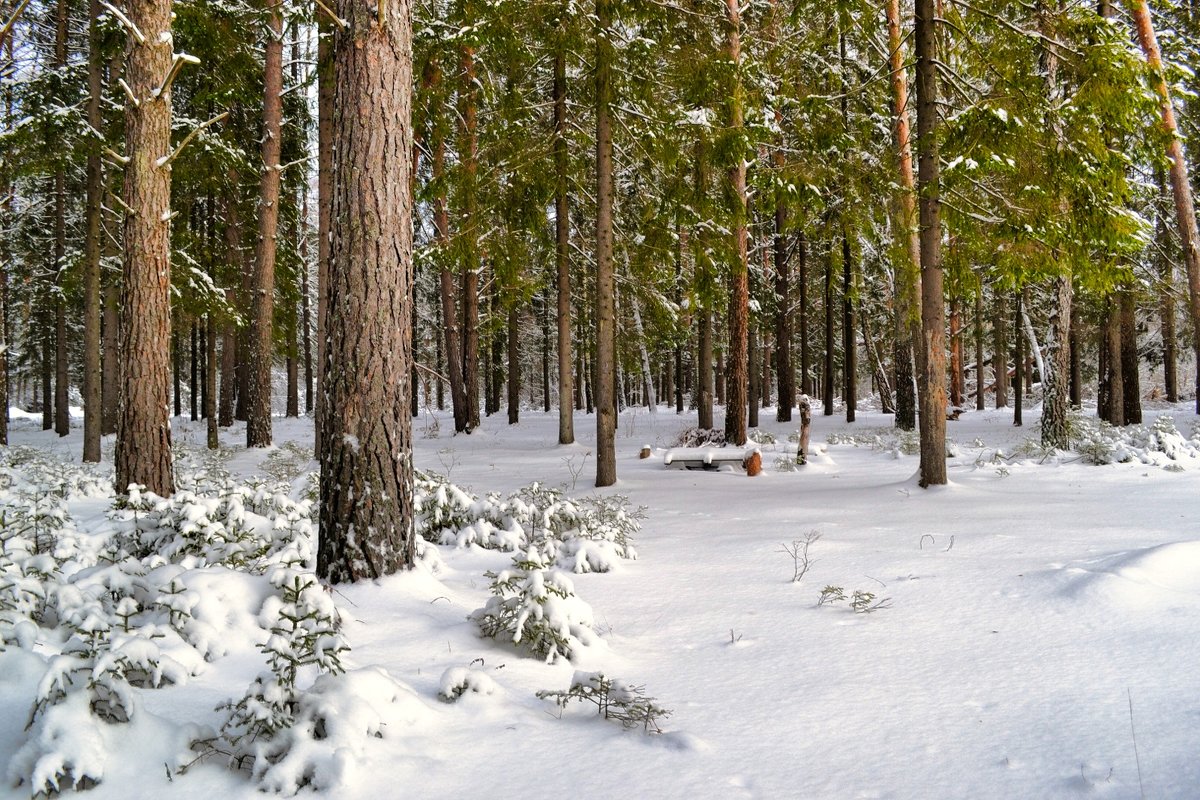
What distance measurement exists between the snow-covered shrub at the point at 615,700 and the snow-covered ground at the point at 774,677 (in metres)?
0.05

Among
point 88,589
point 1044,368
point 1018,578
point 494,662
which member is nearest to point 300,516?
point 88,589

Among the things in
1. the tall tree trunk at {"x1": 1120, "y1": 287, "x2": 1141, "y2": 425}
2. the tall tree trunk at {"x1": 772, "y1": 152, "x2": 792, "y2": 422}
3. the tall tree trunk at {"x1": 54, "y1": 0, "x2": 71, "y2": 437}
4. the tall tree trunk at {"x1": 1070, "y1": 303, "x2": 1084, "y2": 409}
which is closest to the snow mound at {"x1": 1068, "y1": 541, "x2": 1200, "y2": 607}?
the tall tree trunk at {"x1": 1120, "y1": 287, "x2": 1141, "y2": 425}

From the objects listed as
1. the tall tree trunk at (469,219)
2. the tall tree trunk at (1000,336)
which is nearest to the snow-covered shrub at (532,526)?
the tall tree trunk at (469,219)

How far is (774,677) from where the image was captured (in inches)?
127

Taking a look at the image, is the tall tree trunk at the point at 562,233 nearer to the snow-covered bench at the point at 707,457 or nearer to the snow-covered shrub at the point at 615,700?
the snow-covered bench at the point at 707,457

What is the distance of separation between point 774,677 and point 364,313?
304cm

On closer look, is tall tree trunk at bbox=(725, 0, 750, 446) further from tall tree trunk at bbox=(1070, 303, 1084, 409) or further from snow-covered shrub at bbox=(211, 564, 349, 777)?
tall tree trunk at bbox=(1070, 303, 1084, 409)

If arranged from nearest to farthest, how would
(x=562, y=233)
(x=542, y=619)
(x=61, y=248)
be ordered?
1. (x=542, y=619)
2. (x=562, y=233)
3. (x=61, y=248)

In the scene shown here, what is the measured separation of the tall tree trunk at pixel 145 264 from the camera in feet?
21.0

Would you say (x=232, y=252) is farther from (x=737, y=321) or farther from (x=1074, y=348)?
(x=1074, y=348)

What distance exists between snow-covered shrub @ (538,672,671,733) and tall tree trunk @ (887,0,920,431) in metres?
7.33

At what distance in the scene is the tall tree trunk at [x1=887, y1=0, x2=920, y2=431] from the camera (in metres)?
10.4

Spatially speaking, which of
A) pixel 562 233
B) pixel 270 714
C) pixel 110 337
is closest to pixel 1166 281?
pixel 562 233

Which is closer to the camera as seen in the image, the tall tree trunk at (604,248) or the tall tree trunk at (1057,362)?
the tall tree trunk at (604,248)
